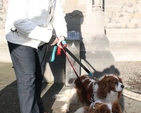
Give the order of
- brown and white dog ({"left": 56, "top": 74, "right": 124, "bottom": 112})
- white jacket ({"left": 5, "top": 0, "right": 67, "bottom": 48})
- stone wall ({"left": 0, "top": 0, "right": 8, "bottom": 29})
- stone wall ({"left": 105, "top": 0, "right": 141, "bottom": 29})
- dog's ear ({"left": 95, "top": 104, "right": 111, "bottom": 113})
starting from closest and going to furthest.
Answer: dog's ear ({"left": 95, "top": 104, "right": 111, "bottom": 113}), white jacket ({"left": 5, "top": 0, "right": 67, "bottom": 48}), brown and white dog ({"left": 56, "top": 74, "right": 124, "bottom": 112}), stone wall ({"left": 0, "top": 0, "right": 8, "bottom": 29}), stone wall ({"left": 105, "top": 0, "right": 141, "bottom": 29})

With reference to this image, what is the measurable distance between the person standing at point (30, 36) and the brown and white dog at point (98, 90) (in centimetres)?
88

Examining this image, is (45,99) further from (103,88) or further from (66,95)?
(103,88)

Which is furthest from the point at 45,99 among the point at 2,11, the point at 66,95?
the point at 2,11

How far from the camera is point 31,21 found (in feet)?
10.9

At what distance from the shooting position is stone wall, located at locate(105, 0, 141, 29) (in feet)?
27.1

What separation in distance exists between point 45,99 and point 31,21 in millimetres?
2093

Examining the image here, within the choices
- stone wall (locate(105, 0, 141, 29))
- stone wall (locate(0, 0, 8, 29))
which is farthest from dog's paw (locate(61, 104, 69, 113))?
stone wall (locate(105, 0, 141, 29))

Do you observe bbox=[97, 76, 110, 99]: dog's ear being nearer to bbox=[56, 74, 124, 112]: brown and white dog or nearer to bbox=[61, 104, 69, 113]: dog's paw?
bbox=[56, 74, 124, 112]: brown and white dog

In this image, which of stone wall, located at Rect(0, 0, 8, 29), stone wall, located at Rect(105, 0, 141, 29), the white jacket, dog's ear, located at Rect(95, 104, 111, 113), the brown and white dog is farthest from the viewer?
stone wall, located at Rect(105, 0, 141, 29)

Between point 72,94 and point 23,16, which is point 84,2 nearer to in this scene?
point 72,94

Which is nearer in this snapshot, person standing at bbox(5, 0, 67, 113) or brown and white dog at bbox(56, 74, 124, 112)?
person standing at bbox(5, 0, 67, 113)

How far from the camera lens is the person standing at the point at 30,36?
10.5 ft

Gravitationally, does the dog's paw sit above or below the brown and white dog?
below

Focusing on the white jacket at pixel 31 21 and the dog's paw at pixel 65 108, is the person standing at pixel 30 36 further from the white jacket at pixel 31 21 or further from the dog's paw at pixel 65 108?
the dog's paw at pixel 65 108
